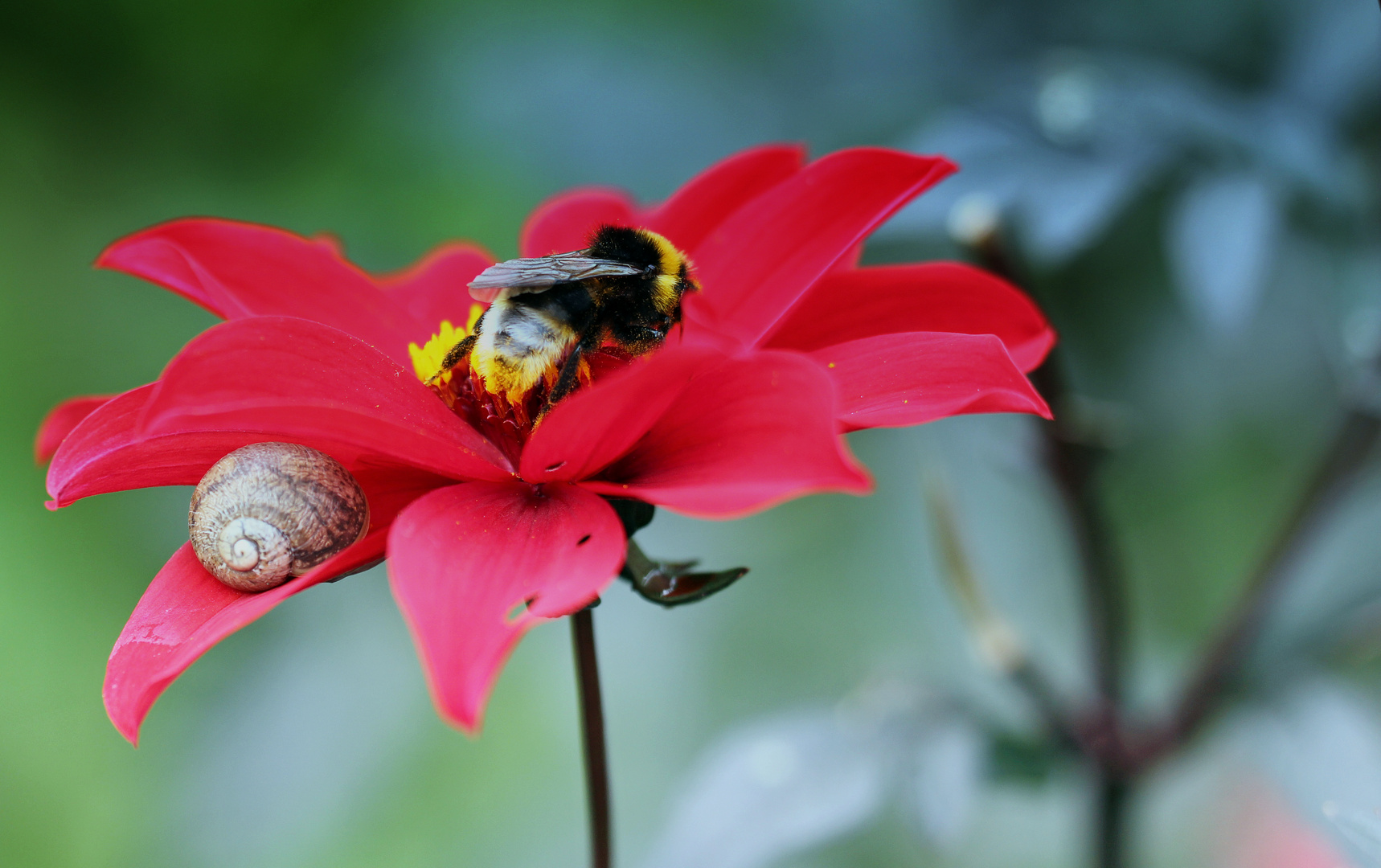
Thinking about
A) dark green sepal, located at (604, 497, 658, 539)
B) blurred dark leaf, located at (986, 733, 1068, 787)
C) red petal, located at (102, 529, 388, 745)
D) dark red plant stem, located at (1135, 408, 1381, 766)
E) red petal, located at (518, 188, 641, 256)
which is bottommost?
blurred dark leaf, located at (986, 733, 1068, 787)

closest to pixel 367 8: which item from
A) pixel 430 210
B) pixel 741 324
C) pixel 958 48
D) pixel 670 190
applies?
pixel 430 210

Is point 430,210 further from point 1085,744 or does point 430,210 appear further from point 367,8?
point 1085,744

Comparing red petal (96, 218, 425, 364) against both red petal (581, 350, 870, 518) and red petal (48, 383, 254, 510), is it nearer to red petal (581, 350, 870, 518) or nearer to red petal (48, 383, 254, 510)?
red petal (48, 383, 254, 510)

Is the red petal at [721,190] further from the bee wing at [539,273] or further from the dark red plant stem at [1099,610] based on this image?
the dark red plant stem at [1099,610]

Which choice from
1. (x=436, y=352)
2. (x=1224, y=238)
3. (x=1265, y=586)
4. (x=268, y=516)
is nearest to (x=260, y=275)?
(x=436, y=352)

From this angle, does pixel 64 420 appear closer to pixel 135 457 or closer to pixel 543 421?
pixel 135 457

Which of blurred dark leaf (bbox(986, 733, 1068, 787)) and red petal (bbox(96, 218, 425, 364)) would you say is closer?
red petal (bbox(96, 218, 425, 364))

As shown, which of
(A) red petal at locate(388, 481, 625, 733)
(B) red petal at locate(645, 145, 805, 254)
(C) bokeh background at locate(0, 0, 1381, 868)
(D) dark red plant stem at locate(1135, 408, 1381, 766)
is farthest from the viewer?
(C) bokeh background at locate(0, 0, 1381, 868)

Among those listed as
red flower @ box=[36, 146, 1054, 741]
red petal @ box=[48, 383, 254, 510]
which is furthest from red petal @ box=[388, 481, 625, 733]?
red petal @ box=[48, 383, 254, 510]
